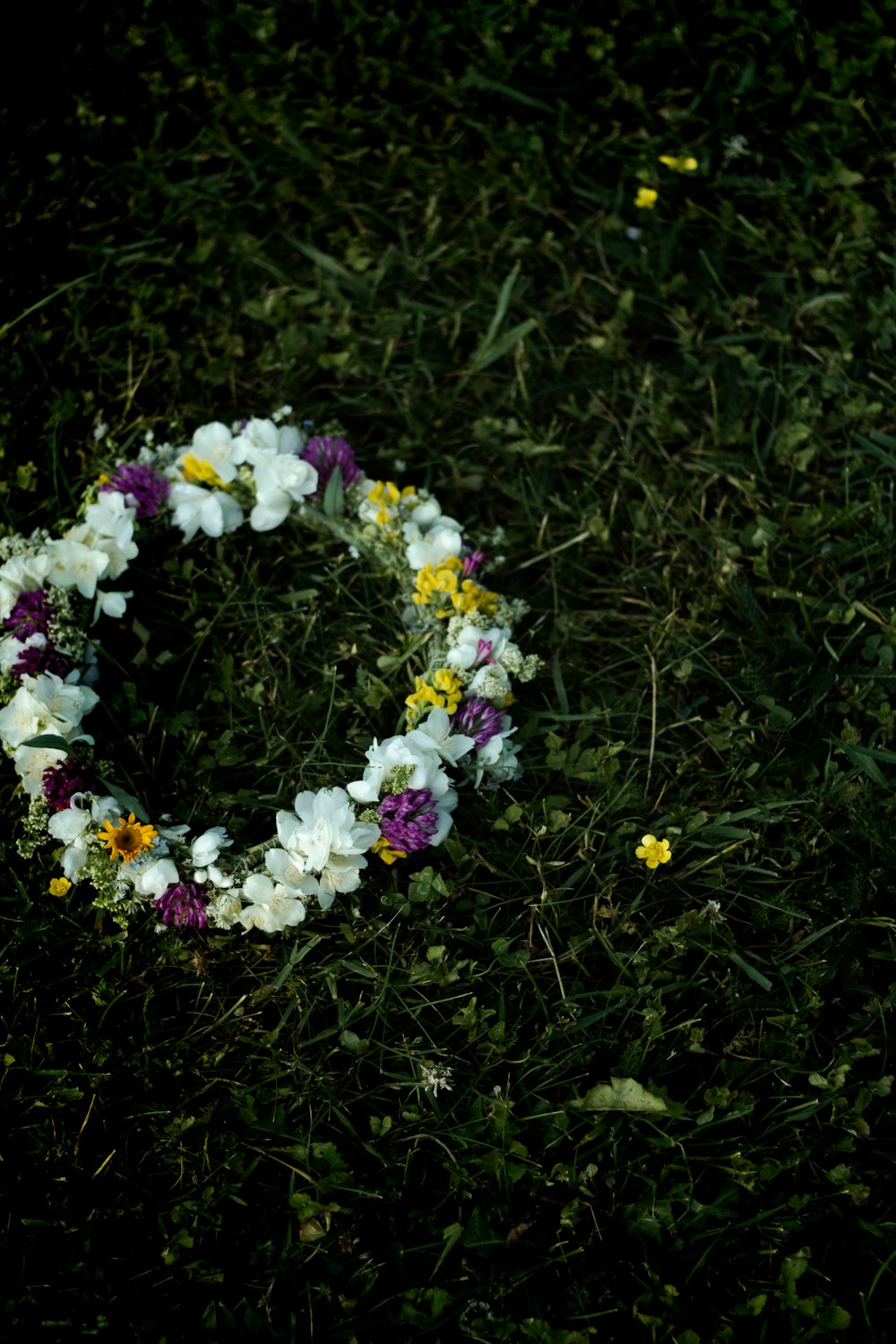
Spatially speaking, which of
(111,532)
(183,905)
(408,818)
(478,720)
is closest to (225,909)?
(183,905)

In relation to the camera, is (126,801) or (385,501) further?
(385,501)

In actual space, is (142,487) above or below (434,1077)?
above

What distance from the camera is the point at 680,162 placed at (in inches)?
106

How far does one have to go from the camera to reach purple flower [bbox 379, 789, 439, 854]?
1938 mm

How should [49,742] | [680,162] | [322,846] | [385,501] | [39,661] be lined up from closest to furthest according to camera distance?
[322,846], [49,742], [39,661], [385,501], [680,162]

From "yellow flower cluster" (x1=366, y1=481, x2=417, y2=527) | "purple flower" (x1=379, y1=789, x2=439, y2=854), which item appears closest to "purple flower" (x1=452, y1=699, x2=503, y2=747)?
"purple flower" (x1=379, y1=789, x2=439, y2=854)

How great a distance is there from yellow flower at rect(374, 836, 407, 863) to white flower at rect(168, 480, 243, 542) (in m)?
0.77

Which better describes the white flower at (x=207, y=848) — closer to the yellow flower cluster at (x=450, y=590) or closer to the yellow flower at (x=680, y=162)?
the yellow flower cluster at (x=450, y=590)

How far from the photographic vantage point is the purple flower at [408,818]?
6.36 ft

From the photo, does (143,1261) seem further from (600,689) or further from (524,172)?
(524,172)

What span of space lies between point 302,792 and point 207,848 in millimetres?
210

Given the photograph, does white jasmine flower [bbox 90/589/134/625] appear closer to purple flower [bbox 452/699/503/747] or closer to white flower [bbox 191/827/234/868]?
white flower [bbox 191/827/234/868]

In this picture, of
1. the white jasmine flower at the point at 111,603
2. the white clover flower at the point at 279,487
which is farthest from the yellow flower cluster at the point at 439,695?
the white jasmine flower at the point at 111,603

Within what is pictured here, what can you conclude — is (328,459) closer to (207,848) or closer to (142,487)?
(142,487)
